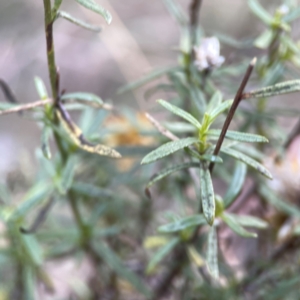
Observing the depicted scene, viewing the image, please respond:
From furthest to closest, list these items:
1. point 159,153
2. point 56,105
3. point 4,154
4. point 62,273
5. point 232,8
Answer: point 232,8 < point 4,154 < point 62,273 < point 56,105 < point 159,153

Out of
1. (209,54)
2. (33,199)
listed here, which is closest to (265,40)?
(209,54)

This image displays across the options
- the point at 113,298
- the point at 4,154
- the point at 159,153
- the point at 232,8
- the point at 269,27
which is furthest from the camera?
the point at 232,8

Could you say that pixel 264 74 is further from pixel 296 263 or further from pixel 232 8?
pixel 232 8

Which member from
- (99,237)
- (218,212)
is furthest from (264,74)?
(99,237)

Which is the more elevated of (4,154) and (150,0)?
(150,0)

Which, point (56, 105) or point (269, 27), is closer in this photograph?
point (56, 105)

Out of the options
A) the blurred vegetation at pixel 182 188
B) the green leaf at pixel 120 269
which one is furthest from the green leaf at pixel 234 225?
the green leaf at pixel 120 269

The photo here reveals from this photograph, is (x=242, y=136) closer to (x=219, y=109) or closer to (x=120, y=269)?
(x=219, y=109)
